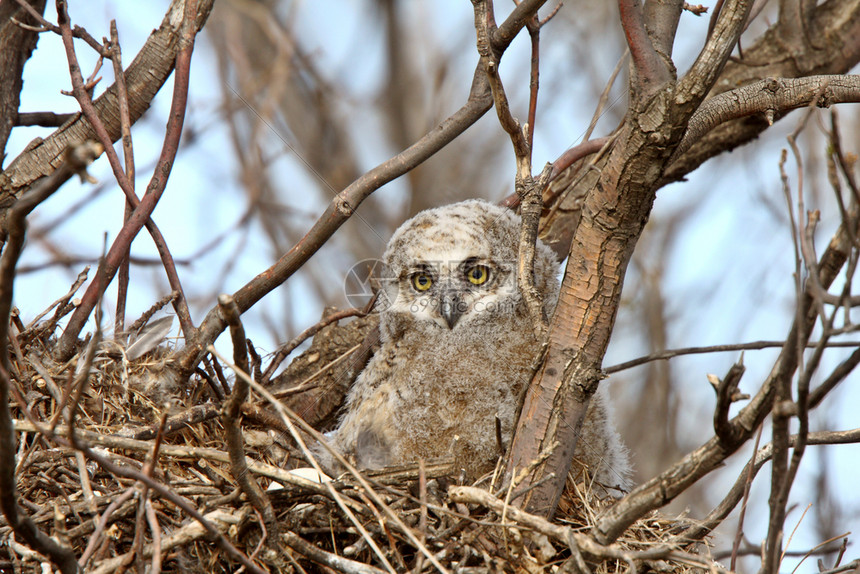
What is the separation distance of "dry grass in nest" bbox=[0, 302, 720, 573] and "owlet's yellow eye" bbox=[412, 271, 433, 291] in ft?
3.12

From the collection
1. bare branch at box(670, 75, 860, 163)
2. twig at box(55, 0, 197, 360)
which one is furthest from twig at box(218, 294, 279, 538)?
bare branch at box(670, 75, 860, 163)

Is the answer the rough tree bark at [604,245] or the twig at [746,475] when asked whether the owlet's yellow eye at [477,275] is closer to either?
the rough tree bark at [604,245]

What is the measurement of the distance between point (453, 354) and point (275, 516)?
1.11m

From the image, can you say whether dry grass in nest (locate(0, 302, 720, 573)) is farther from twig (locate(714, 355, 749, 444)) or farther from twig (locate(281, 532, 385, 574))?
twig (locate(714, 355, 749, 444))

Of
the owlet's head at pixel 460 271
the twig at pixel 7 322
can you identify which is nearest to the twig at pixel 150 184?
the owlet's head at pixel 460 271

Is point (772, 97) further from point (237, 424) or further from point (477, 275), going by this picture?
point (237, 424)

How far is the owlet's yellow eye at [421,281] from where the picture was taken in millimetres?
3314

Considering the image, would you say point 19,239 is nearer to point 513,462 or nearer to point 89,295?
point 513,462

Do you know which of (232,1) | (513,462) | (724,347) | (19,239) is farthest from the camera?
(232,1)

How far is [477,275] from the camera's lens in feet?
10.7

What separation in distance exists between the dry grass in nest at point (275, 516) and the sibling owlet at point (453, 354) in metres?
0.38

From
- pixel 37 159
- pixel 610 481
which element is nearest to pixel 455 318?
pixel 610 481

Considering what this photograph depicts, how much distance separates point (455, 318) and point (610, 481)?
3.03 ft

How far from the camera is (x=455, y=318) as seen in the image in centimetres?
313
